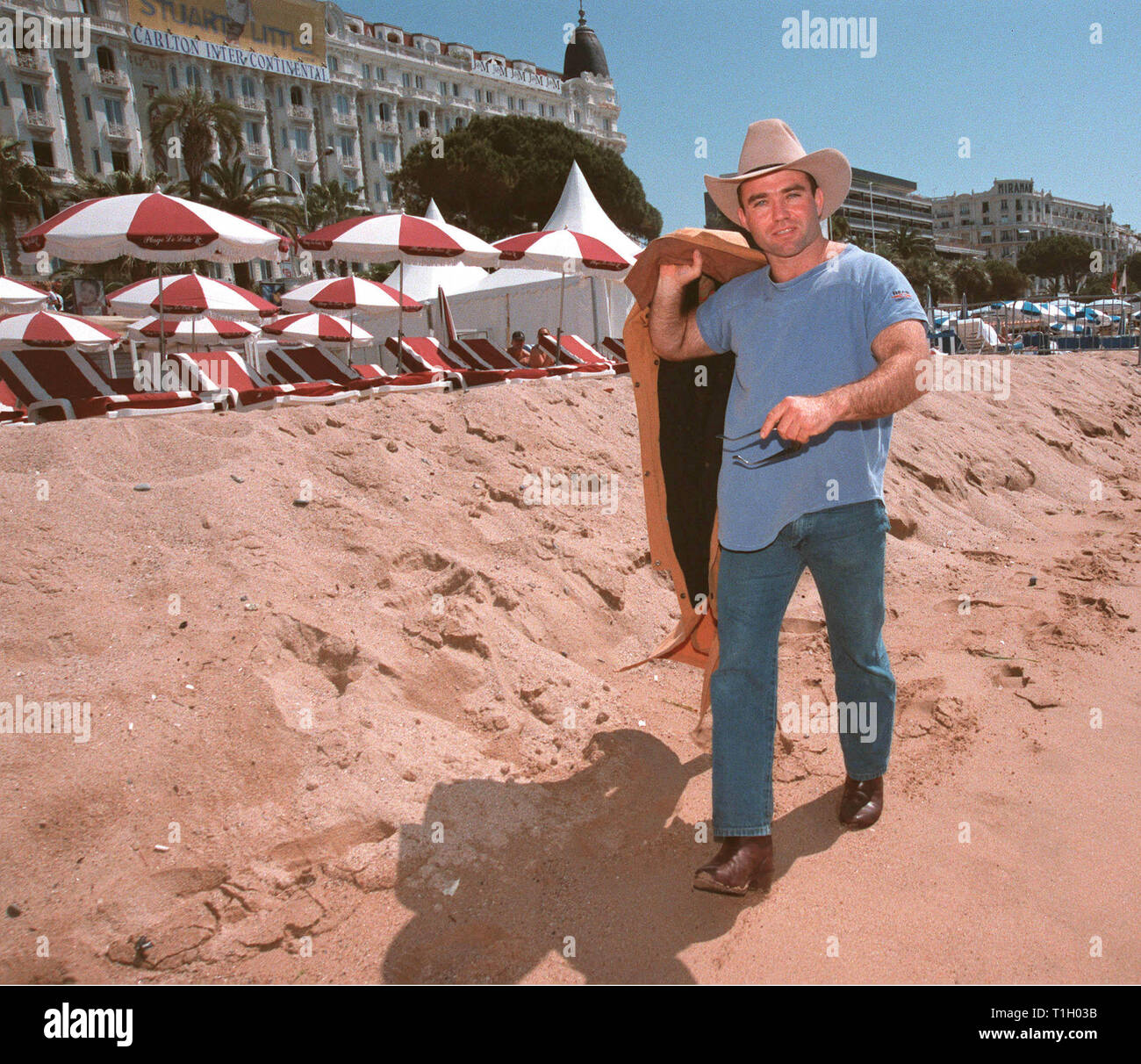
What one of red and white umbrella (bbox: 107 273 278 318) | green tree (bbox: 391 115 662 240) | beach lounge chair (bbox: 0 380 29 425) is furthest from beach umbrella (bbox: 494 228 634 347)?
green tree (bbox: 391 115 662 240)

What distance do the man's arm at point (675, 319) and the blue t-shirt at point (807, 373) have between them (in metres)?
0.19

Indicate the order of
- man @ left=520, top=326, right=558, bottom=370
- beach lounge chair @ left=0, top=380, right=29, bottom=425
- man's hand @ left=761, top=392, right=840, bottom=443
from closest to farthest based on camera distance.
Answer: man's hand @ left=761, top=392, right=840, bottom=443, beach lounge chair @ left=0, top=380, right=29, bottom=425, man @ left=520, top=326, right=558, bottom=370

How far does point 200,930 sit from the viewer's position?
2.41 m

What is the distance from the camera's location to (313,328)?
1493 centimetres

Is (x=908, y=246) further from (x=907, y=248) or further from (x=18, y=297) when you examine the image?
(x=18, y=297)

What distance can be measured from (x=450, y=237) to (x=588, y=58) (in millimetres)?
92373

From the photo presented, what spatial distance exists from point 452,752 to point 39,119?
56.7m

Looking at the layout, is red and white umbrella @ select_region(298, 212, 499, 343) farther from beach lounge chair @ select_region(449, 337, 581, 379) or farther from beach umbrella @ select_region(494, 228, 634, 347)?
beach lounge chair @ select_region(449, 337, 581, 379)

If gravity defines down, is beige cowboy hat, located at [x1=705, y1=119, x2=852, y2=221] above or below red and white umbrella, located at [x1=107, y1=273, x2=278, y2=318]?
below

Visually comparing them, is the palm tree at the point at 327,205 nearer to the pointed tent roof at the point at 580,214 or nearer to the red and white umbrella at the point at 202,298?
the pointed tent roof at the point at 580,214

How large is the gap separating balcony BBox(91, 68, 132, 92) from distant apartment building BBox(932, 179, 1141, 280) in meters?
125

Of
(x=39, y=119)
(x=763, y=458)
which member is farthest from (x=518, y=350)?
(x=39, y=119)

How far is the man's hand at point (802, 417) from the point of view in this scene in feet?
7.04

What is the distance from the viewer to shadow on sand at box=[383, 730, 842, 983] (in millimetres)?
2338
